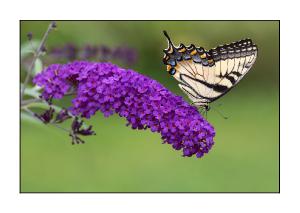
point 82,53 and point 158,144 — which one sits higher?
point 82,53

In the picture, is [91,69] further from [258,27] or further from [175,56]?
[258,27]

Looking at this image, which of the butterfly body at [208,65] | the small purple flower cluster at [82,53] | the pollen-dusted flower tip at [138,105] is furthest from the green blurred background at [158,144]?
the pollen-dusted flower tip at [138,105]

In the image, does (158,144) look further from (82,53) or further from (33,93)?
(33,93)

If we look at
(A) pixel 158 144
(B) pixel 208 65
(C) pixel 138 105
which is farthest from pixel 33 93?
(A) pixel 158 144

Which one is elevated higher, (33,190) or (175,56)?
(175,56)

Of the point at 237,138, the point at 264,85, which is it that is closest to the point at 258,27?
the point at 264,85

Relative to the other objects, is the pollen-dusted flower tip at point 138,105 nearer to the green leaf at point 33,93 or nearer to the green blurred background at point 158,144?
the green leaf at point 33,93

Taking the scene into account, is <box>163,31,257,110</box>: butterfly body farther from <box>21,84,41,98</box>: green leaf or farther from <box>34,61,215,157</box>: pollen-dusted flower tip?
<box>21,84,41,98</box>: green leaf

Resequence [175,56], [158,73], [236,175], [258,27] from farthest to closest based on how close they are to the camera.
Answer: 1. [258,27]
2. [158,73]
3. [236,175]
4. [175,56]
